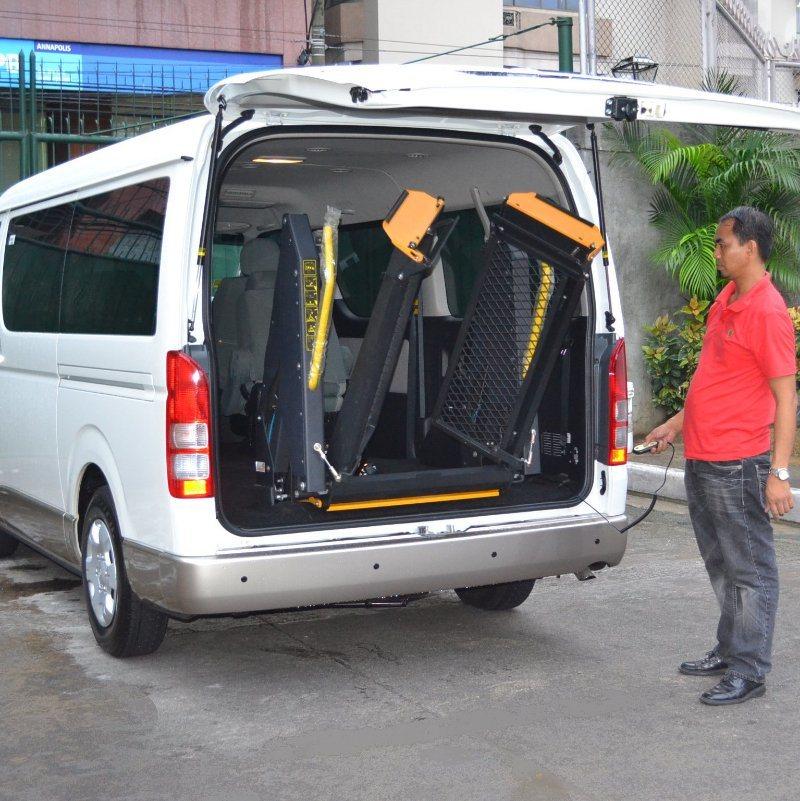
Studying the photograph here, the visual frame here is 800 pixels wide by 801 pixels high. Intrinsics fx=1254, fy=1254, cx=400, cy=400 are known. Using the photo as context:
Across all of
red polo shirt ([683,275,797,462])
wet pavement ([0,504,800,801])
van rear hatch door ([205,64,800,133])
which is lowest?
wet pavement ([0,504,800,801])

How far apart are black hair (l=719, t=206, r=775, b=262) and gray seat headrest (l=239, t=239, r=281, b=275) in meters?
2.59

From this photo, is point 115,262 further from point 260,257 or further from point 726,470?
point 726,470

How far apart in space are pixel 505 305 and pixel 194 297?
137cm

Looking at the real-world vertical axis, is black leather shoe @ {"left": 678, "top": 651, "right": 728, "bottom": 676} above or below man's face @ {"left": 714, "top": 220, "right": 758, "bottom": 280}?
below

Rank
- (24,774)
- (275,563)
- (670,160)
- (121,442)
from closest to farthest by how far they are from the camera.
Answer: (24,774), (275,563), (121,442), (670,160)

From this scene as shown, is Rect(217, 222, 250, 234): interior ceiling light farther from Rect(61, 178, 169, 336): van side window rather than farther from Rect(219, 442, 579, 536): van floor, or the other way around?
Rect(219, 442, 579, 536): van floor

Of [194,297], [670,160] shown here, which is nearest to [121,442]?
[194,297]

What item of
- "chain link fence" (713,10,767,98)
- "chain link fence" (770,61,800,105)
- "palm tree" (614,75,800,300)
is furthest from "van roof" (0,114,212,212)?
"chain link fence" (770,61,800,105)

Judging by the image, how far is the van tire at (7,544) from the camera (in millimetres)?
7072

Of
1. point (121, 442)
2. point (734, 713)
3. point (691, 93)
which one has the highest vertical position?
point (691, 93)

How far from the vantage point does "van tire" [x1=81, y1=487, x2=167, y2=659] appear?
4.94 meters

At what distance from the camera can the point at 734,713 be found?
4.43 meters

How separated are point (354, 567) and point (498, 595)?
4.78ft

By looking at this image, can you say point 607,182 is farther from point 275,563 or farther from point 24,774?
point 24,774
